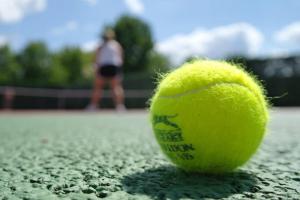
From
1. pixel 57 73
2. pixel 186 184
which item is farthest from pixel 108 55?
pixel 57 73

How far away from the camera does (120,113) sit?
34.0 feet

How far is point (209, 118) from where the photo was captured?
1725 mm

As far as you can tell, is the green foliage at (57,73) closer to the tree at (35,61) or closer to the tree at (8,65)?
the tree at (35,61)

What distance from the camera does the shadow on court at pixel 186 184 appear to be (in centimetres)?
144

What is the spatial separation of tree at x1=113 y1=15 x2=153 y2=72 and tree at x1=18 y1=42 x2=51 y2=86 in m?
16.3

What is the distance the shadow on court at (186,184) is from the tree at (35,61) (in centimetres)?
5621

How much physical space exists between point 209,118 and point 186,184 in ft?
1.06

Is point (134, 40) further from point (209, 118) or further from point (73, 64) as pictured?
point (209, 118)

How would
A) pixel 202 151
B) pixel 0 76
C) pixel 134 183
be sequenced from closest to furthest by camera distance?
pixel 134 183, pixel 202 151, pixel 0 76

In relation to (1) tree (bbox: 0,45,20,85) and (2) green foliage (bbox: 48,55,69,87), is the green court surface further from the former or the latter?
(1) tree (bbox: 0,45,20,85)

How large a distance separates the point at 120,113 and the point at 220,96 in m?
8.65

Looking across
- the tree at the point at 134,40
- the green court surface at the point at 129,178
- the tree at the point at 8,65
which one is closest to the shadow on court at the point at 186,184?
the green court surface at the point at 129,178

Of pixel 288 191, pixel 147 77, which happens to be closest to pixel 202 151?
pixel 288 191

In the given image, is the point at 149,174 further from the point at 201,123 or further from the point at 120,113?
the point at 120,113
